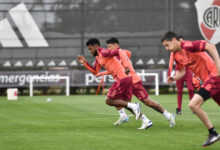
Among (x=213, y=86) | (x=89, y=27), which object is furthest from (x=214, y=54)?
(x=89, y=27)

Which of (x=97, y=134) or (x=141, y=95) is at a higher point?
(x=141, y=95)

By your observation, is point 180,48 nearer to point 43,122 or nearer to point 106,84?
point 43,122

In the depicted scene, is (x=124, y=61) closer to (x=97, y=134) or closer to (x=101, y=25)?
(x=97, y=134)

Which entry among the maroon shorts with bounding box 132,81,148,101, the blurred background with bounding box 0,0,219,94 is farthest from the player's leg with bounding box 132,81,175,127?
the blurred background with bounding box 0,0,219,94

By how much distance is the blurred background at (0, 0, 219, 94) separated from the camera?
1340 inches

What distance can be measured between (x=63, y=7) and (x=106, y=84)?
6.03 metres

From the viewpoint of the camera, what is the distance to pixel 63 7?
34688mm

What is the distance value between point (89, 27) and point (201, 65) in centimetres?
2571

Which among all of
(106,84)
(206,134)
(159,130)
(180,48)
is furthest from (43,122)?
(106,84)

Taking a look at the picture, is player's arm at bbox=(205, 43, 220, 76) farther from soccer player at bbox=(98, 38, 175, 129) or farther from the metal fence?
the metal fence

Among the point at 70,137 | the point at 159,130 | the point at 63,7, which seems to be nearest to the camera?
the point at 70,137

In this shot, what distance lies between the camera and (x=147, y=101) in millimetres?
12945

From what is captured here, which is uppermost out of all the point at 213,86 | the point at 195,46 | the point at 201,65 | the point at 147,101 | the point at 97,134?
the point at 195,46

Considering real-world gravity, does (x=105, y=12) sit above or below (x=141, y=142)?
above
